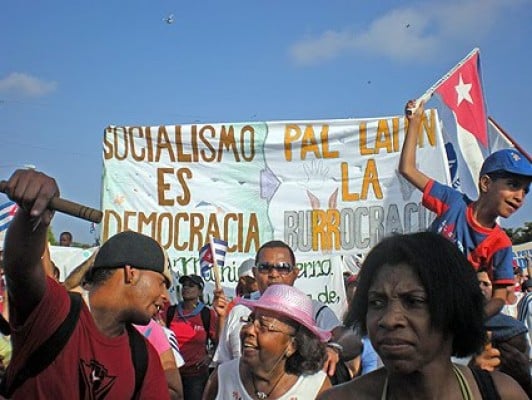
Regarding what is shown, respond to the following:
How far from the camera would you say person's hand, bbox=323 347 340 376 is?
13.7 ft

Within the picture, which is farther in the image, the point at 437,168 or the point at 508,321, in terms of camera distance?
the point at 437,168

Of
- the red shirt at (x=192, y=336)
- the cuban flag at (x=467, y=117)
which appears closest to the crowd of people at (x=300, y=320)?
the cuban flag at (x=467, y=117)

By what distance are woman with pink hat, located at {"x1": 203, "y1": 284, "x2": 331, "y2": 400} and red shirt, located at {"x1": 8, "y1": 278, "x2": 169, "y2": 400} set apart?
807mm

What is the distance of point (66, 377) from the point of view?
260 cm

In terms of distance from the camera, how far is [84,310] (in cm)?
278

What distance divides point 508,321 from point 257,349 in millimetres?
A: 1210

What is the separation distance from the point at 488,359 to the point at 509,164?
118 centimetres

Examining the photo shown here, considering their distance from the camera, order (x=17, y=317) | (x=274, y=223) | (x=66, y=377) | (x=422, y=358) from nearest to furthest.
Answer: (x=422, y=358)
(x=17, y=317)
(x=66, y=377)
(x=274, y=223)

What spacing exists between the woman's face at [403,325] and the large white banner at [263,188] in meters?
5.72

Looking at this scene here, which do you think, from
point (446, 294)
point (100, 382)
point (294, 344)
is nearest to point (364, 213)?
point (294, 344)

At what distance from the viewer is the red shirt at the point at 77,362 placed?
2.47 m

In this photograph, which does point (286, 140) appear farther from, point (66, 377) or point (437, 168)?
point (66, 377)

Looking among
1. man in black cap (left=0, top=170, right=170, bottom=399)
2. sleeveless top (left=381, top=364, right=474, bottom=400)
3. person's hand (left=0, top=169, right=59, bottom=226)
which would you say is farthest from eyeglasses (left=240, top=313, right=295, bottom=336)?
person's hand (left=0, top=169, right=59, bottom=226)

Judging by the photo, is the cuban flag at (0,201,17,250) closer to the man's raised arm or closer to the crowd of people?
the crowd of people
